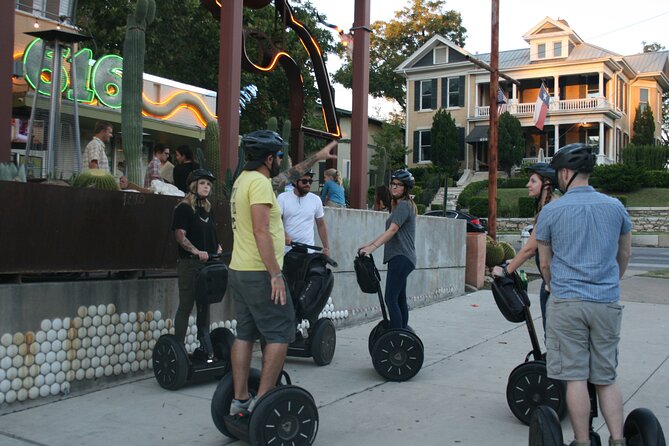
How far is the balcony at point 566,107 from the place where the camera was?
37.3m

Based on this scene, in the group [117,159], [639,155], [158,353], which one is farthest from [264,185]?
[639,155]

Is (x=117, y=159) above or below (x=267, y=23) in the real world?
below

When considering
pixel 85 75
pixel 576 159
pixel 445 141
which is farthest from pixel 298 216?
pixel 445 141

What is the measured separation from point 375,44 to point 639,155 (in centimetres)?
2140

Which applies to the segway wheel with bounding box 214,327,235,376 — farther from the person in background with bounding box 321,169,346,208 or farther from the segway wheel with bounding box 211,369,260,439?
the person in background with bounding box 321,169,346,208

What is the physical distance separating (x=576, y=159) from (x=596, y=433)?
148cm

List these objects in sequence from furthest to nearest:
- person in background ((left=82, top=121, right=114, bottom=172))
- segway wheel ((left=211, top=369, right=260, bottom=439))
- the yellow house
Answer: the yellow house < person in background ((left=82, top=121, right=114, bottom=172)) < segway wheel ((left=211, top=369, right=260, bottom=439))

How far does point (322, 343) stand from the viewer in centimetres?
668

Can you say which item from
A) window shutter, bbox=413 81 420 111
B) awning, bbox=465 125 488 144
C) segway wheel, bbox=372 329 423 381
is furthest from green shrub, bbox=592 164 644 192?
segway wheel, bbox=372 329 423 381

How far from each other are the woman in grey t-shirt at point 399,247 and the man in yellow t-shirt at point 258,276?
7.07 ft

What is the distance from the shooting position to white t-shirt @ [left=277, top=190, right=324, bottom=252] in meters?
6.52

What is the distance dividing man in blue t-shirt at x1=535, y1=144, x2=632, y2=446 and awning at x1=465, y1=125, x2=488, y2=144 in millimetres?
35117

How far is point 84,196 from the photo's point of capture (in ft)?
18.2

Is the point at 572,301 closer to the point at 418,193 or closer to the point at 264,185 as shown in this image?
the point at 264,185
